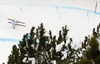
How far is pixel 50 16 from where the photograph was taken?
199 inches

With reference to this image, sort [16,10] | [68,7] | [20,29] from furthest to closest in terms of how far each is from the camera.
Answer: [68,7] → [16,10] → [20,29]

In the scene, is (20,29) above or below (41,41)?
above

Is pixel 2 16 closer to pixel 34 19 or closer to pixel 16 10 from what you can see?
pixel 16 10

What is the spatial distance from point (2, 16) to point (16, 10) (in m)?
0.47

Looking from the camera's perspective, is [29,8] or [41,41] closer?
[41,41]

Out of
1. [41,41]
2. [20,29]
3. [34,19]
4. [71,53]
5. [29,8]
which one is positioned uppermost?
[29,8]

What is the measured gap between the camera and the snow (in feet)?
14.3

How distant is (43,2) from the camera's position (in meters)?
5.64

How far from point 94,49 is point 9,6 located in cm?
471

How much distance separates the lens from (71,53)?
188 centimetres

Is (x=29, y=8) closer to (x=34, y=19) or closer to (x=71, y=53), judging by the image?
(x=34, y=19)

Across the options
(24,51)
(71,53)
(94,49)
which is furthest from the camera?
(71,53)

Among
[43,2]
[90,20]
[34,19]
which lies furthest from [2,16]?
[90,20]

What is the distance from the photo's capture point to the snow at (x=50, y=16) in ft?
14.3
